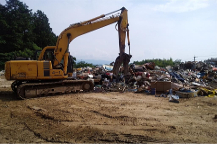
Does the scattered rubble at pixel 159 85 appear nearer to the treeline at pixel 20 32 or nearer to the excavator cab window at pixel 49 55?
the excavator cab window at pixel 49 55

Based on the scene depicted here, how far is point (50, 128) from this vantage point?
185 inches

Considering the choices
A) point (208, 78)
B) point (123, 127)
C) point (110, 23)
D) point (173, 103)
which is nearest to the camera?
point (123, 127)

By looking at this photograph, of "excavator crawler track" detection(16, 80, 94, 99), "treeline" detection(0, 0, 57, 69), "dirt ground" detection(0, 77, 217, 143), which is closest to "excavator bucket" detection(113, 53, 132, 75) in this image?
"excavator crawler track" detection(16, 80, 94, 99)

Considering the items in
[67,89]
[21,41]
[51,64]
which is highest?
[21,41]

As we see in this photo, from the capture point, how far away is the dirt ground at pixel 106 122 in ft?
13.7

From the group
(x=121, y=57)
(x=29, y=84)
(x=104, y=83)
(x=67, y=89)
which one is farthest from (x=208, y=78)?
(x=29, y=84)

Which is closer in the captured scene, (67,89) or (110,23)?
(67,89)

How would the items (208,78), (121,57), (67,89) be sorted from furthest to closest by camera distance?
1. (208,78)
2. (121,57)
3. (67,89)

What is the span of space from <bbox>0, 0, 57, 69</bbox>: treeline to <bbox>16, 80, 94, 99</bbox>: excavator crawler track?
19.1m

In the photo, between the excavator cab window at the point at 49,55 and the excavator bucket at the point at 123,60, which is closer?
the excavator cab window at the point at 49,55

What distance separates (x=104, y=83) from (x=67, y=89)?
2.66m

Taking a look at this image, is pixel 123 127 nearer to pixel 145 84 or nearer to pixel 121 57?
pixel 145 84

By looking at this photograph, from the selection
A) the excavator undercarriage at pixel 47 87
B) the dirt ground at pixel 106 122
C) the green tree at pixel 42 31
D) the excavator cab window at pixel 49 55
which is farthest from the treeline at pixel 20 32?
the dirt ground at pixel 106 122

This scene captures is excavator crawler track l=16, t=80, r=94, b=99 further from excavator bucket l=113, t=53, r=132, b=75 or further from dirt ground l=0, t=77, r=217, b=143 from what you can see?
excavator bucket l=113, t=53, r=132, b=75
